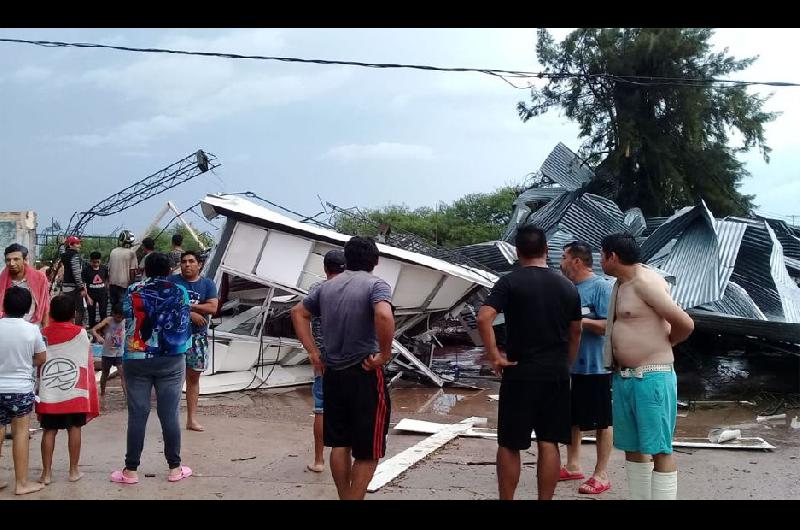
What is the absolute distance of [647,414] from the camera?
13.1ft

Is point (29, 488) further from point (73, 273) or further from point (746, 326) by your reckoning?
point (746, 326)

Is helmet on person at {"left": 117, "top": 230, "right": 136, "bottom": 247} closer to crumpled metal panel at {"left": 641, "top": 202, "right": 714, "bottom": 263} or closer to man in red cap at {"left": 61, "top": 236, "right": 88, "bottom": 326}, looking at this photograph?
man in red cap at {"left": 61, "top": 236, "right": 88, "bottom": 326}

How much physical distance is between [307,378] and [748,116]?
1908 cm

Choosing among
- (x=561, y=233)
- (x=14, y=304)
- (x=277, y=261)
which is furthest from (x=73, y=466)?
(x=561, y=233)

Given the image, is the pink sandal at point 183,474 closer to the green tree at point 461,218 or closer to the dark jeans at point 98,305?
the dark jeans at point 98,305

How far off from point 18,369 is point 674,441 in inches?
217

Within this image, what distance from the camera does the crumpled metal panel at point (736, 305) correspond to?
965cm

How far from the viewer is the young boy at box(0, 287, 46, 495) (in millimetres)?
4387

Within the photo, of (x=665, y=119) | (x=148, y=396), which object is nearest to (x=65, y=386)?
(x=148, y=396)

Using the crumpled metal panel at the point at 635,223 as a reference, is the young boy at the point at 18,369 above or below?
below

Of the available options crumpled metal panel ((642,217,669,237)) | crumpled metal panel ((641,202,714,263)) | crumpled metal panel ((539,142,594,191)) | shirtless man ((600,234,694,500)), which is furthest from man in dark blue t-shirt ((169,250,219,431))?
crumpled metal panel ((539,142,594,191))

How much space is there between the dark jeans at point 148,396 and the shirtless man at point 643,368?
9.65 feet

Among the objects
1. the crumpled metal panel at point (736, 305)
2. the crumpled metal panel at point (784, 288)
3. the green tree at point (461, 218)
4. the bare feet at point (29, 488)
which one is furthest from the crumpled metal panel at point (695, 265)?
the green tree at point (461, 218)

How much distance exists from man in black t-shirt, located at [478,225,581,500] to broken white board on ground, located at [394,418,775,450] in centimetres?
195
